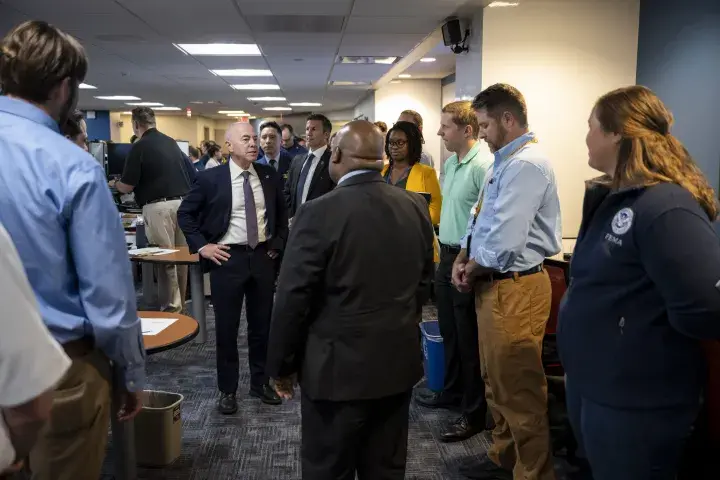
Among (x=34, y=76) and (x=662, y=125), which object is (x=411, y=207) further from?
(x=34, y=76)

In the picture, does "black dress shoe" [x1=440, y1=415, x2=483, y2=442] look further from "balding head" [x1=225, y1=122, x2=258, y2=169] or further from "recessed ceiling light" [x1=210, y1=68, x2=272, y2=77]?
"recessed ceiling light" [x1=210, y1=68, x2=272, y2=77]

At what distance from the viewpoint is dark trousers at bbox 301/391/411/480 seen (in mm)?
1737

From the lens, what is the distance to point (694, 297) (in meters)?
1.24

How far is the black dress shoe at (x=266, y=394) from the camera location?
3414mm

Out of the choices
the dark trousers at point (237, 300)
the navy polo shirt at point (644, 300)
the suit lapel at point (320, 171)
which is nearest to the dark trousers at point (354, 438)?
the navy polo shirt at point (644, 300)

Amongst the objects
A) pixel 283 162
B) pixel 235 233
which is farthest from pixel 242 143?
pixel 283 162

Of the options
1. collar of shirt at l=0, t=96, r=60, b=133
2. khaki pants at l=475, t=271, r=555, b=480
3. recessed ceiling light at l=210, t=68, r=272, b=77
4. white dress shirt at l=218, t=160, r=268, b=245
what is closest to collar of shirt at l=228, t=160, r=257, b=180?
white dress shirt at l=218, t=160, r=268, b=245

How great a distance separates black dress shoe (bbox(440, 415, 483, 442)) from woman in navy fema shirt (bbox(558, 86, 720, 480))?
1.53m

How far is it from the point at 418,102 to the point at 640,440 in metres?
9.22

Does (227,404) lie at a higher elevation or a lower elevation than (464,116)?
lower

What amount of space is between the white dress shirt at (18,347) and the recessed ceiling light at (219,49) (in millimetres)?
6094

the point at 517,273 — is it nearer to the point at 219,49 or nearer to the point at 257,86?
the point at 219,49

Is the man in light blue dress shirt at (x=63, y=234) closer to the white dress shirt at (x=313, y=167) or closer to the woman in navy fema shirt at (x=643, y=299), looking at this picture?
the woman in navy fema shirt at (x=643, y=299)

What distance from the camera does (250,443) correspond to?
297 centimetres
